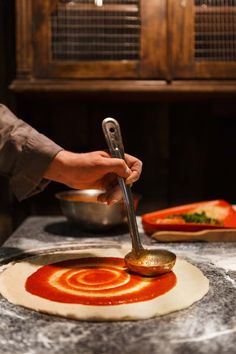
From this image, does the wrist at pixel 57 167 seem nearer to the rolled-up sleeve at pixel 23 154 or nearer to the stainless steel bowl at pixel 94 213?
the rolled-up sleeve at pixel 23 154

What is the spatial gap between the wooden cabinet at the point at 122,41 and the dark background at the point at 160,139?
1.06 ft

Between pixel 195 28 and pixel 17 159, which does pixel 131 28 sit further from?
pixel 17 159

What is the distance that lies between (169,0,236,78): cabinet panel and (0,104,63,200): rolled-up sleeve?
30.9 inches

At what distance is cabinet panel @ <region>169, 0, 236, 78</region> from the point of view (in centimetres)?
185

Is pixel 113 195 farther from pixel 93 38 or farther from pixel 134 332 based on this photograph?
pixel 93 38

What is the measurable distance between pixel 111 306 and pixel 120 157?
0.48 meters

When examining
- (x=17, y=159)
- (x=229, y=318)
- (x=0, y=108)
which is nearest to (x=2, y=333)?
(x=229, y=318)

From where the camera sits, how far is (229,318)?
0.93m

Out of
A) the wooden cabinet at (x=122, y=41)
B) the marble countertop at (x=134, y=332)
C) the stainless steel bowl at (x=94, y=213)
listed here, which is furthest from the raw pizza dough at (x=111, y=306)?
the wooden cabinet at (x=122, y=41)

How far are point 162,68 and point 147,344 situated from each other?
1.30 meters

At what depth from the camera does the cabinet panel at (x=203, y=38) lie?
1.85 m

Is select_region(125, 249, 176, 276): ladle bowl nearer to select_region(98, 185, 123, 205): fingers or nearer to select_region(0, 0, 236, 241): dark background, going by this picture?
select_region(98, 185, 123, 205): fingers

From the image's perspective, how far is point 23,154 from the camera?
1313 millimetres

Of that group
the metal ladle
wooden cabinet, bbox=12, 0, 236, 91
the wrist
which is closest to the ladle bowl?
the metal ladle
